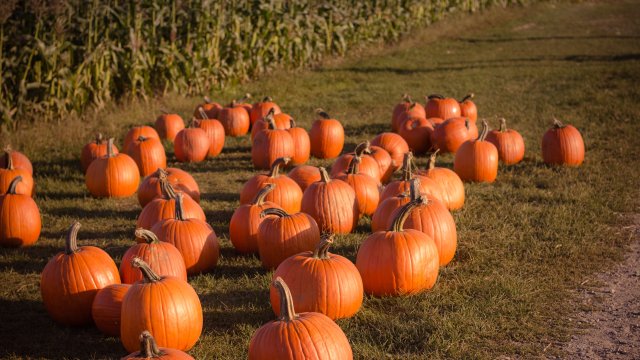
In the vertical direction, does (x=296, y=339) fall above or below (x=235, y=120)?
below

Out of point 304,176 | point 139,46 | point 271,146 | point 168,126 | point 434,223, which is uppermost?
point 139,46

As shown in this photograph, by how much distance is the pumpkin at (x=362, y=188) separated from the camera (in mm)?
7039

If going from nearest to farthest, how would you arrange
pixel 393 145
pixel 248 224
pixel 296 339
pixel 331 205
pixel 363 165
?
pixel 296 339
pixel 248 224
pixel 331 205
pixel 363 165
pixel 393 145

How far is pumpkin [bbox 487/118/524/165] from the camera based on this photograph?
352 inches

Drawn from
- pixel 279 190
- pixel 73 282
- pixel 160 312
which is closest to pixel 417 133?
pixel 279 190

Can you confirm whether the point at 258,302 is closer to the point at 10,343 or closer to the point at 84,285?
the point at 84,285

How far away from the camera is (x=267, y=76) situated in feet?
51.8

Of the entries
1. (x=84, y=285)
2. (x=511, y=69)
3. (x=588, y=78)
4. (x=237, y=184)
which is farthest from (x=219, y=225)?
(x=511, y=69)

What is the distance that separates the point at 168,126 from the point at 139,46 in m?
2.66

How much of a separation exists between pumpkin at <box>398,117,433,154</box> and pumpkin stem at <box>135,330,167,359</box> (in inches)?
261

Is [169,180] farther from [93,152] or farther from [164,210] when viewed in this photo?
[93,152]

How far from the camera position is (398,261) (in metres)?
5.15

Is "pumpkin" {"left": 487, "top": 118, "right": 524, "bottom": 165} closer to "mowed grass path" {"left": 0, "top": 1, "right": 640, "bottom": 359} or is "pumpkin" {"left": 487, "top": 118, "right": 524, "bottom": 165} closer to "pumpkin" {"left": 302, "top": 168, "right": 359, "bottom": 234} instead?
"mowed grass path" {"left": 0, "top": 1, "right": 640, "bottom": 359}

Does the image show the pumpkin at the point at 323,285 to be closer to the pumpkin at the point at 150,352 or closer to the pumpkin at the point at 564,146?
the pumpkin at the point at 150,352
